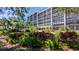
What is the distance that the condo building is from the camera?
3.72 metres

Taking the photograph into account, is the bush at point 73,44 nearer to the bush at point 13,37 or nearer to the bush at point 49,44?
the bush at point 49,44

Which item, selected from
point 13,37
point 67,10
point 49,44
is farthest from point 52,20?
point 13,37

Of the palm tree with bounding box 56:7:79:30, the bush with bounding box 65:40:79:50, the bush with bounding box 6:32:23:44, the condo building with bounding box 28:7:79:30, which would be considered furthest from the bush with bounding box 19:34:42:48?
the palm tree with bounding box 56:7:79:30

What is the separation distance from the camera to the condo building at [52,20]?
3719mm

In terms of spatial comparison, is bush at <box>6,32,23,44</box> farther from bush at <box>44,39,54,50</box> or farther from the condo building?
bush at <box>44,39,54,50</box>

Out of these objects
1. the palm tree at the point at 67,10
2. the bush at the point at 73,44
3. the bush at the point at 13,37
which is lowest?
the bush at the point at 73,44

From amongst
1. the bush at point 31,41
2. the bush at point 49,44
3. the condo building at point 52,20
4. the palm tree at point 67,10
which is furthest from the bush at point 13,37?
the palm tree at point 67,10

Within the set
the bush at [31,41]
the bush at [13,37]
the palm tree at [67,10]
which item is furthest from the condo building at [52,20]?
the bush at [13,37]

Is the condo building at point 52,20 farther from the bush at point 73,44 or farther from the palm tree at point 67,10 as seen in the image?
the bush at point 73,44

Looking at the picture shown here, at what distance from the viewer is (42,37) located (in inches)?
147

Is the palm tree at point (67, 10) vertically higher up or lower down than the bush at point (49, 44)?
higher up

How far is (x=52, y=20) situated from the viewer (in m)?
3.75
